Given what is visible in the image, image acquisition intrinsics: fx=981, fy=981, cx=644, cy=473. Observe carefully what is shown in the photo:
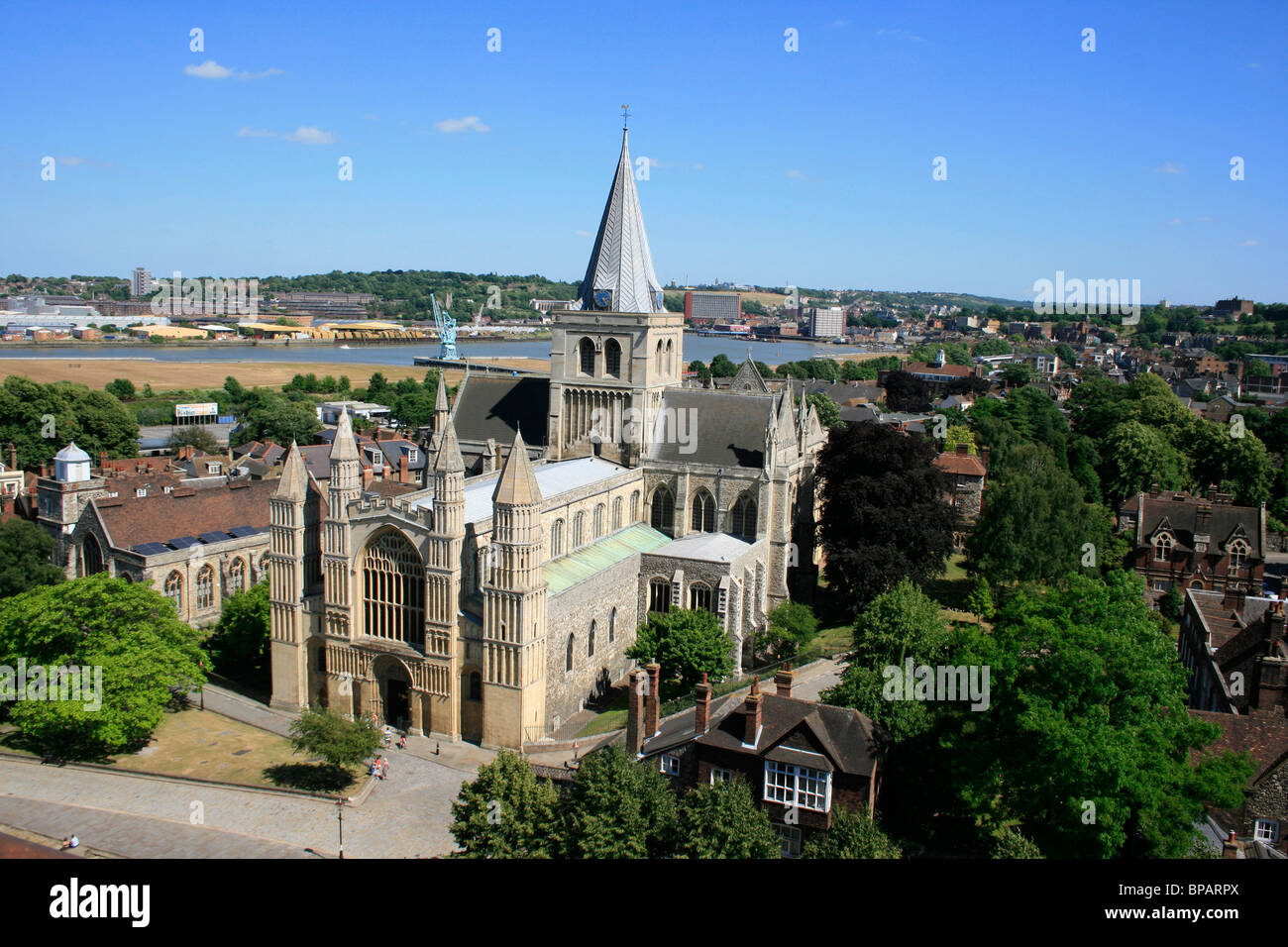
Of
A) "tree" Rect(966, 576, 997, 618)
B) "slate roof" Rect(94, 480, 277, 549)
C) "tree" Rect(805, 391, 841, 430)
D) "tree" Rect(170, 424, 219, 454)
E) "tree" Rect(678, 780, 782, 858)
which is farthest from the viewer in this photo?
"tree" Rect(805, 391, 841, 430)

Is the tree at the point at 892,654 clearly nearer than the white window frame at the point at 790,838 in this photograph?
No

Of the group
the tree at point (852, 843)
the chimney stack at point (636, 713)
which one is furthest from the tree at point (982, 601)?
the tree at point (852, 843)

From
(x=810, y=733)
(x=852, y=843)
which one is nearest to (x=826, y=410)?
(x=810, y=733)

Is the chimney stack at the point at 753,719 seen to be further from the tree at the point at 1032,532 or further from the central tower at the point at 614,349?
the tree at the point at 1032,532

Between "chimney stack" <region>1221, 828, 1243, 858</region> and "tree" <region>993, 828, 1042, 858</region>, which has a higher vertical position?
"tree" <region>993, 828, 1042, 858</region>

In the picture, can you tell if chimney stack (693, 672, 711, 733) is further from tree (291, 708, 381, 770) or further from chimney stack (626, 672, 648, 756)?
tree (291, 708, 381, 770)

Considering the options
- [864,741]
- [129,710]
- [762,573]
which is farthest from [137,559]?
[864,741]

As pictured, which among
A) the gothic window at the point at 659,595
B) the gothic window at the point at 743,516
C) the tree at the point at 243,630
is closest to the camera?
the tree at the point at 243,630

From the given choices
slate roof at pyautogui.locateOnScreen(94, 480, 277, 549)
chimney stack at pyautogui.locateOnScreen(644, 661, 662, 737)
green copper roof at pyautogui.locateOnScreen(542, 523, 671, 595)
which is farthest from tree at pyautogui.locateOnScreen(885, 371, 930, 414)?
chimney stack at pyautogui.locateOnScreen(644, 661, 662, 737)
